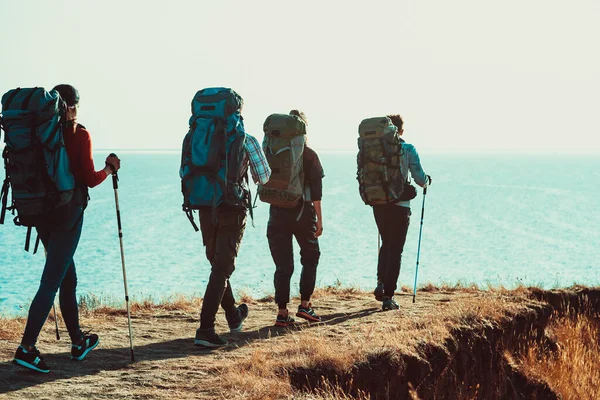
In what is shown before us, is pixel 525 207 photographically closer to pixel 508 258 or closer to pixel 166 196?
pixel 508 258

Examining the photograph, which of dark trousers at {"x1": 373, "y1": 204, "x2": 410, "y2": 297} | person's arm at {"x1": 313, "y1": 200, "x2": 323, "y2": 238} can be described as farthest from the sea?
person's arm at {"x1": 313, "y1": 200, "x2": 323, "y2": 238}

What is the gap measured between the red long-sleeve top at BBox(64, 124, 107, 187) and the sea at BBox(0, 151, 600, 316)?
5.26m

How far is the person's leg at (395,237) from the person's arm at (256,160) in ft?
10.0

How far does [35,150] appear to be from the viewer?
618 cm

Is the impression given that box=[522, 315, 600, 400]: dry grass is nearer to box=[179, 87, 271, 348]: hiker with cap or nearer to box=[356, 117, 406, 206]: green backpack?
box=[356, 117, 406, 206]: green backpack

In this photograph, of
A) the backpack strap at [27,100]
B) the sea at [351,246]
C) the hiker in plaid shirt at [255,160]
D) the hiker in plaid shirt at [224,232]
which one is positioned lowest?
the sea at [351,246]

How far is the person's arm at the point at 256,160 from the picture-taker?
734 centimetres

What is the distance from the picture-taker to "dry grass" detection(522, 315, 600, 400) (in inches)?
387

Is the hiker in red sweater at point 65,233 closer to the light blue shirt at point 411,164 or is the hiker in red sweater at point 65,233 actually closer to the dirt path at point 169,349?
the dirt path at point 169,349

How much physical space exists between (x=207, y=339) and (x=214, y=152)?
6.79 feet

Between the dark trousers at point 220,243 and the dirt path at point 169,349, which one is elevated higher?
the dark trousers at point 220,243

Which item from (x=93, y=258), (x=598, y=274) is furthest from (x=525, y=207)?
(x=93, y=258)

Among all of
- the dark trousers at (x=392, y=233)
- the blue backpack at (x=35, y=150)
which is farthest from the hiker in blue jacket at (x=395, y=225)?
the blue backpack at (x=35, y=150)

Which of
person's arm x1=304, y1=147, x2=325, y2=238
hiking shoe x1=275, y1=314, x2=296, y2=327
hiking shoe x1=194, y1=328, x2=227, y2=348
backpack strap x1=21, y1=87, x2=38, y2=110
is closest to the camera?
backpack strap x1=21, y1=87, x2=38, y2=110
